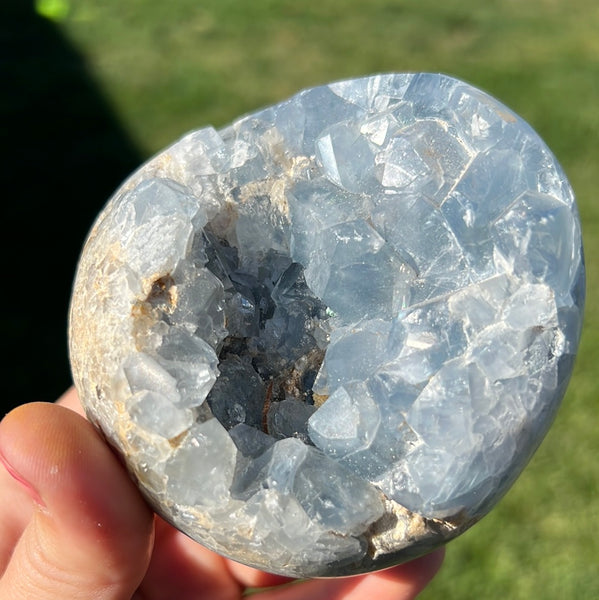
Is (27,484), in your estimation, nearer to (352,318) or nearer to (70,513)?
(70,513)

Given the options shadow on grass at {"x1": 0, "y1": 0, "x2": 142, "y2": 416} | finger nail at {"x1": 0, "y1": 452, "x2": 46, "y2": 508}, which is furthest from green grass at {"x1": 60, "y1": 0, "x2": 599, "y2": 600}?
finger nail at {"x1": 0, "y1": 452, "x2": 46, "y2": 508}

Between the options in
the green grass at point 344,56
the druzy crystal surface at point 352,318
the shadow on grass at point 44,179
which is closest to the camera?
the druzy crystal surface at point 352,318

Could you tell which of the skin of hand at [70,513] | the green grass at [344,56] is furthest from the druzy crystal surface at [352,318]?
the green grass at [344,56]

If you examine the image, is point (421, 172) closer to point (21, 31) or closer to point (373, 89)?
point (373, 89)

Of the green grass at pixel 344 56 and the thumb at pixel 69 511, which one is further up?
the thumb at pixel 69 511

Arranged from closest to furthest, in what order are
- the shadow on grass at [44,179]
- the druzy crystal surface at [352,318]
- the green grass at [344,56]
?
the druzy crystal surface at [352,318] → the shadow on grass at [44,179] → the green grass at [344,56]

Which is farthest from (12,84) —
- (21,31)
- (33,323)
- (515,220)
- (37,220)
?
(515,220)

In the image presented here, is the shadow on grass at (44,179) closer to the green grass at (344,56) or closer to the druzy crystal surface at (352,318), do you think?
the green grass at (344,56)
